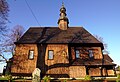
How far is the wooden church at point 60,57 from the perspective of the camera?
835 inches

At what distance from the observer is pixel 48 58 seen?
72.5ft

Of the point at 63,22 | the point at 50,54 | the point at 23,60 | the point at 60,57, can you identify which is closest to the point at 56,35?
the point at 63,22

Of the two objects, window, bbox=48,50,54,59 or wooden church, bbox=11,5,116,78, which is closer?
wooden church, bbox=11,5,116,78

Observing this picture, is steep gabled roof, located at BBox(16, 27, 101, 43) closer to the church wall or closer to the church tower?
the church tower

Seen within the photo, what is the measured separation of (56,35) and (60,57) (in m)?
4.74

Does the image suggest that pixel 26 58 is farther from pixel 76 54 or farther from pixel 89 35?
pixel 89 35

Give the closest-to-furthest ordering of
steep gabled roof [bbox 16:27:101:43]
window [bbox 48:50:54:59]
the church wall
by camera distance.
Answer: the church wall, window [bbox 48:50:54:59], steep gabled roof [bbox 16:27:101:43]

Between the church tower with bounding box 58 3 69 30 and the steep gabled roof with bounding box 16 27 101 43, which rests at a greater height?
the church tower with bounding box 58 3 69 30

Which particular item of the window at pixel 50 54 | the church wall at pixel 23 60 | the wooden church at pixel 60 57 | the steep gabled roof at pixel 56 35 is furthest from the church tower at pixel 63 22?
the church wall at pixel 23 60

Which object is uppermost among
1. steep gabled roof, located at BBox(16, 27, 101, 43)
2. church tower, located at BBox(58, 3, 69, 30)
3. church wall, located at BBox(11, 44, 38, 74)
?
church tower, located at BBox(58, 3, 69, 30)

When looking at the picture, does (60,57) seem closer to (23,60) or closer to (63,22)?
(23,60)

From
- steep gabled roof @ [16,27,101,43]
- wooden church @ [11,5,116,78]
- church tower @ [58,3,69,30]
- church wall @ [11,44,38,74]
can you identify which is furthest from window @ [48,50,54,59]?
church tower @ [58,3,69,30]

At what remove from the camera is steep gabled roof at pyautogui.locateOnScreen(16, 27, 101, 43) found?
77.4ft

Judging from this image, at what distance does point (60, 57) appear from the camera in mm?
22234
